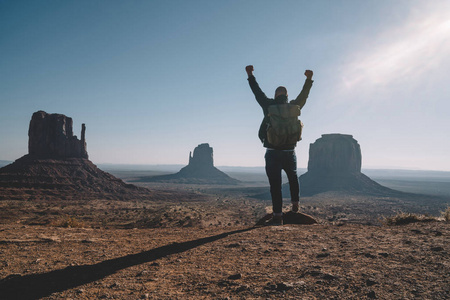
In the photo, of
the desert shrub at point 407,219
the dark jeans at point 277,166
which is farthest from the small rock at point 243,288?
the desert shrub at point 407,219

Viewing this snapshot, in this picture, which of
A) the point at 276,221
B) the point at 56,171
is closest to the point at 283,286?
the point at 276,221

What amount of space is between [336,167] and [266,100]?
119 m

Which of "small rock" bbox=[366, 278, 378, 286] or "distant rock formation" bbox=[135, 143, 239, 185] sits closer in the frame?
"small rock" bbox=[366, 278, 378, 286]

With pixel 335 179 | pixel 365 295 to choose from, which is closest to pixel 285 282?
pixel 365 295

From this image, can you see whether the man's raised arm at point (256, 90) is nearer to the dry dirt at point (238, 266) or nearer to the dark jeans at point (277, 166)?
the dark jeans at point (277, 166)

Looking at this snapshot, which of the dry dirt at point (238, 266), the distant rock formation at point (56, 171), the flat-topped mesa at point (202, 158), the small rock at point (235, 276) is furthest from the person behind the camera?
the flat-topped mesa at point (202, 158)

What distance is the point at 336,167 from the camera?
11262 cm

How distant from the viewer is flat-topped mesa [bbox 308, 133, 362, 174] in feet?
366

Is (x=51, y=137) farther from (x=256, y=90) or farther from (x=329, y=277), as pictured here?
(x=329, y=277)

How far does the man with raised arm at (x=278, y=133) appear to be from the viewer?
16.9ft

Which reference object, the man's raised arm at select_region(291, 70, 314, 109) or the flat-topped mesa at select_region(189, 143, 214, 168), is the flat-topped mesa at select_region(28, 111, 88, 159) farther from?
the flat-topped mesa at select_region(189, 143, 214, 168)

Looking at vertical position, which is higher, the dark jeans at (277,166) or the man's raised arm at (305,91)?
the man's raised arm at (305,91)

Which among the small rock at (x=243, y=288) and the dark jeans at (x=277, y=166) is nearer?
the small rock at (x=243, y=288)

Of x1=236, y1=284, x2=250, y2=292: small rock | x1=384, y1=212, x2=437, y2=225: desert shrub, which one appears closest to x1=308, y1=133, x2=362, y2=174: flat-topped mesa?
x1=384, y1=212, x2=437, y2=225: desert shrub
